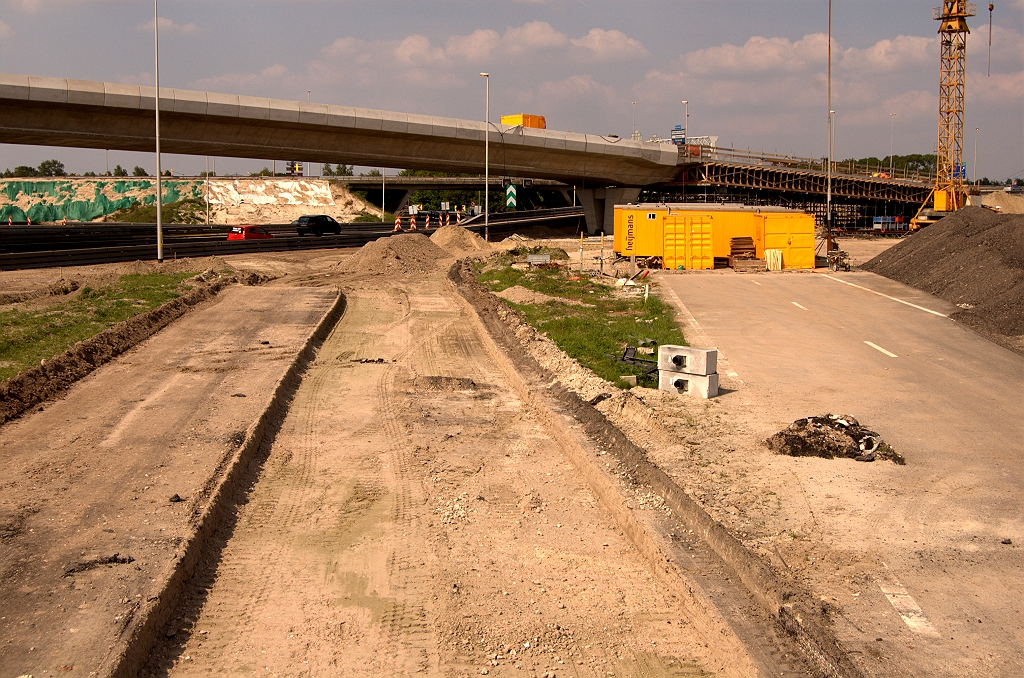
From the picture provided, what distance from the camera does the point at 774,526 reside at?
8625mm

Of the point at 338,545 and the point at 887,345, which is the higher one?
the point at 887,345

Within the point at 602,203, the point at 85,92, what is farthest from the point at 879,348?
the point at 602,203

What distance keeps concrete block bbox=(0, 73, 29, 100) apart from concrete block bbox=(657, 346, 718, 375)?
1560 inches

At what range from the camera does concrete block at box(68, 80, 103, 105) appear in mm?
43469

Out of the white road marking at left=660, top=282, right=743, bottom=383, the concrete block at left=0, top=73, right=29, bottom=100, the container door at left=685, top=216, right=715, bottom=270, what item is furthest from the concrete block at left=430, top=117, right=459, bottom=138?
the white road marking at left=660, top=282, right=743, bottom=383

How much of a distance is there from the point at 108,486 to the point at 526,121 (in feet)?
203

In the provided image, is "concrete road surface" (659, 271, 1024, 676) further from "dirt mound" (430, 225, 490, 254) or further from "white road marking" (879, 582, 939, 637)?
"dirt mound" (430, 225, 490, 254)

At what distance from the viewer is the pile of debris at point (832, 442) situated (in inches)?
426

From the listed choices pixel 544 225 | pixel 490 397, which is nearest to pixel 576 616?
pixel 490 397

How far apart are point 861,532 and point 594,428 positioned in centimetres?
471

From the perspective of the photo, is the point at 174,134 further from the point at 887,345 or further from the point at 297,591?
the point at 297,591

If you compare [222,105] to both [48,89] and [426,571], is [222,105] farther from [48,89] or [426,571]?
[426,571]

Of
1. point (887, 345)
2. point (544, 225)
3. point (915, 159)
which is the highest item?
point (915, 159)

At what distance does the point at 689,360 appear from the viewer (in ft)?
46.1
